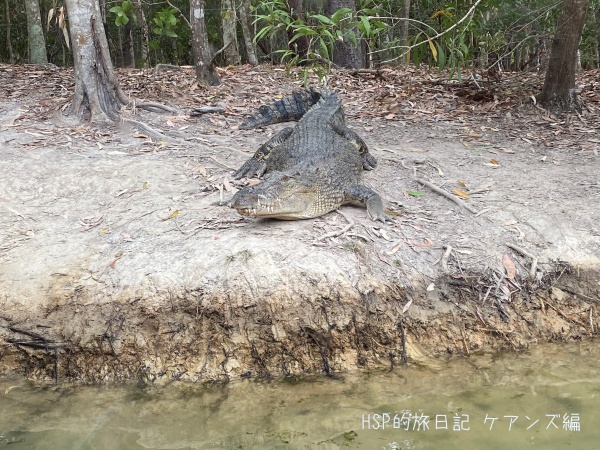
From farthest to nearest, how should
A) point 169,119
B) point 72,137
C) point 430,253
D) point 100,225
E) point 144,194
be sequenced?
point 169,119 < point 72,137 < point 144,194 < point 100,225 < point 430,253

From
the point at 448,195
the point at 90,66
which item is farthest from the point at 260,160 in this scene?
the point at 90,66

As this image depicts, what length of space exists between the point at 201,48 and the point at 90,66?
1.88 metres

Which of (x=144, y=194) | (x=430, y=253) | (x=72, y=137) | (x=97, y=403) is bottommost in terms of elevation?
(x=97, y=403)

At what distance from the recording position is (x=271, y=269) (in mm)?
4223

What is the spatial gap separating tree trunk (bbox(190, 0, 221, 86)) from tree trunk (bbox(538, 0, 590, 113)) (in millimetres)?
4387

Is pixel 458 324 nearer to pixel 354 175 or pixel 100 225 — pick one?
pixel 354 175

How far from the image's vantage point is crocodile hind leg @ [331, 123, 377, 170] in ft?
20.2

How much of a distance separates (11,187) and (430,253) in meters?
3.76

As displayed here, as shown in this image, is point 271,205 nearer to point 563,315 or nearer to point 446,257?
point 446,257

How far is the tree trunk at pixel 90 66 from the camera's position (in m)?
6.78

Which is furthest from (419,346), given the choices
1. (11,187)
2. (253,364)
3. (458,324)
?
(11,187)

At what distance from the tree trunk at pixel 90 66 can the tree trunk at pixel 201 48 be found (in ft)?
5.08

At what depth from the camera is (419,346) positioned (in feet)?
14.0

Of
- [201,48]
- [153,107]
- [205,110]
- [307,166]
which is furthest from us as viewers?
[201,48]
